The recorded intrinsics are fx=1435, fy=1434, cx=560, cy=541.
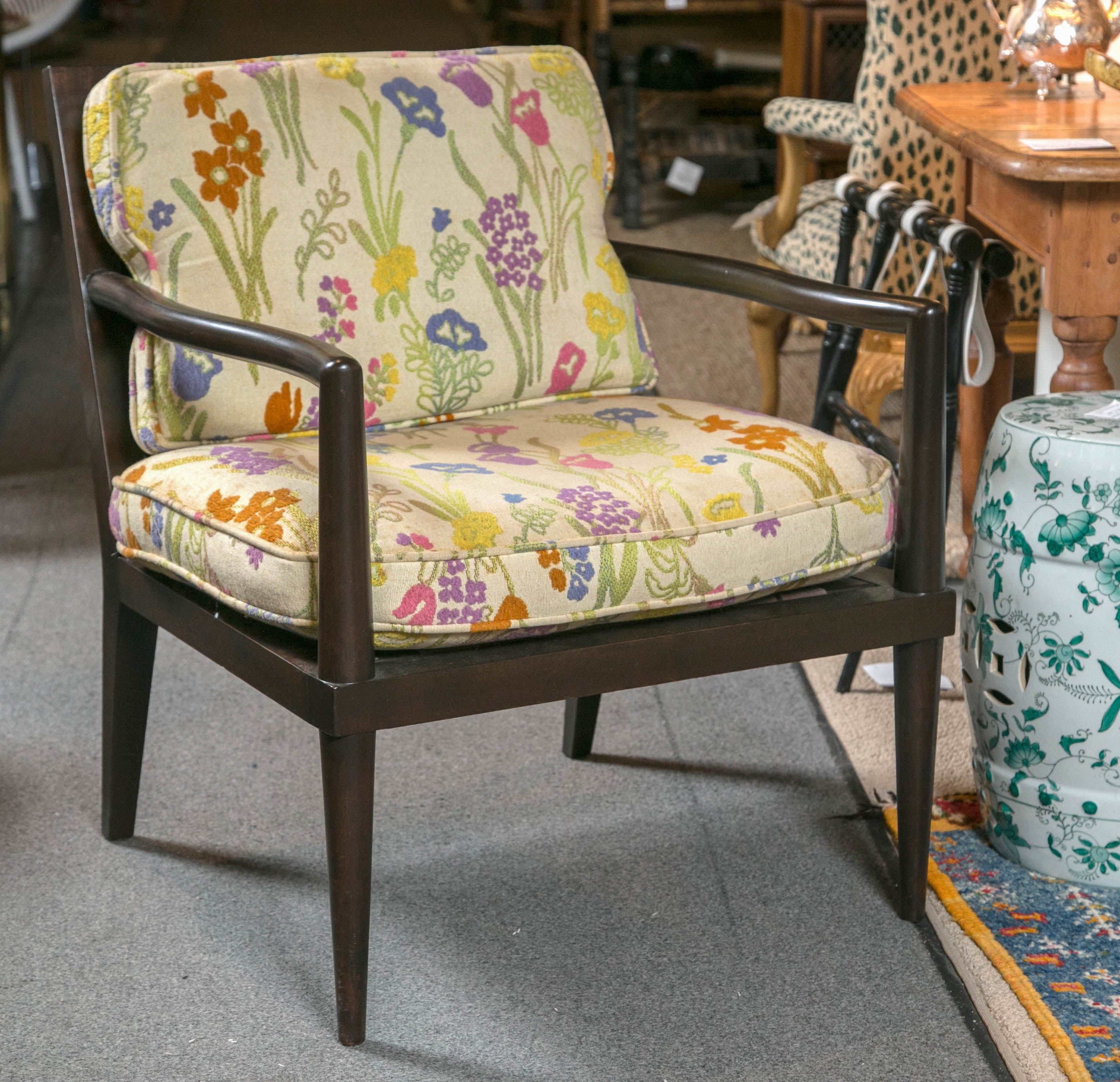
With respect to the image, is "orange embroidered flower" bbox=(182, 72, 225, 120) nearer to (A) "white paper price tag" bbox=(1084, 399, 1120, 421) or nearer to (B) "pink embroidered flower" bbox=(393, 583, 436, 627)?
(B) "pink embroidered flower" bbox=(393, 583, 436, 627)

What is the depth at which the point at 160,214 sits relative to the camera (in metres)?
1.27

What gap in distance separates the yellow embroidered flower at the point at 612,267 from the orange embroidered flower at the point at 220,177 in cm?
36

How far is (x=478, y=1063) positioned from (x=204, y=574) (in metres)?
0.44

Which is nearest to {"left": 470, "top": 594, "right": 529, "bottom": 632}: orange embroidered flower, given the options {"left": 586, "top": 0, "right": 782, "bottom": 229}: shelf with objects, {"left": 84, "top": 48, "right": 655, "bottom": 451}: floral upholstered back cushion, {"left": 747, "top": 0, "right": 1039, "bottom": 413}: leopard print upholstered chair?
{"left": 84, "top": 48, "right": 655, "bottom": 451}: floral upholstered back cushion

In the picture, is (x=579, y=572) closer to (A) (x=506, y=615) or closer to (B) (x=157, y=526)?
(A) (x=506, y=615)

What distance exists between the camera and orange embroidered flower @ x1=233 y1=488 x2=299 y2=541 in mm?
1081

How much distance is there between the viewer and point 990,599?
4.30 feet

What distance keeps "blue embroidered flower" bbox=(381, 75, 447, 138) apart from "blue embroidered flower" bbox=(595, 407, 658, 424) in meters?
0.31

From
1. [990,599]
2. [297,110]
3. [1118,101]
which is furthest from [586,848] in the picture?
[1118,101]

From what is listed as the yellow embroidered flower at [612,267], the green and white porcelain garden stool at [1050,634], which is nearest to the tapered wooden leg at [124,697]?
the yellow embroidered flower at [612,267]

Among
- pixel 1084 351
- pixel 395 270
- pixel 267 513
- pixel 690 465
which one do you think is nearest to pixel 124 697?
pixel 267 513

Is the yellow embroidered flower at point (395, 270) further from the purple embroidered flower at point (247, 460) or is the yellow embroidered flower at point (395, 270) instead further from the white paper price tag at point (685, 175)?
the white paper price tag at point (685, 175)

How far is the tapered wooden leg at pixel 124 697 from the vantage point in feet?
4.46

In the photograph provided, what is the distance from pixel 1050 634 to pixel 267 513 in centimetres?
69
